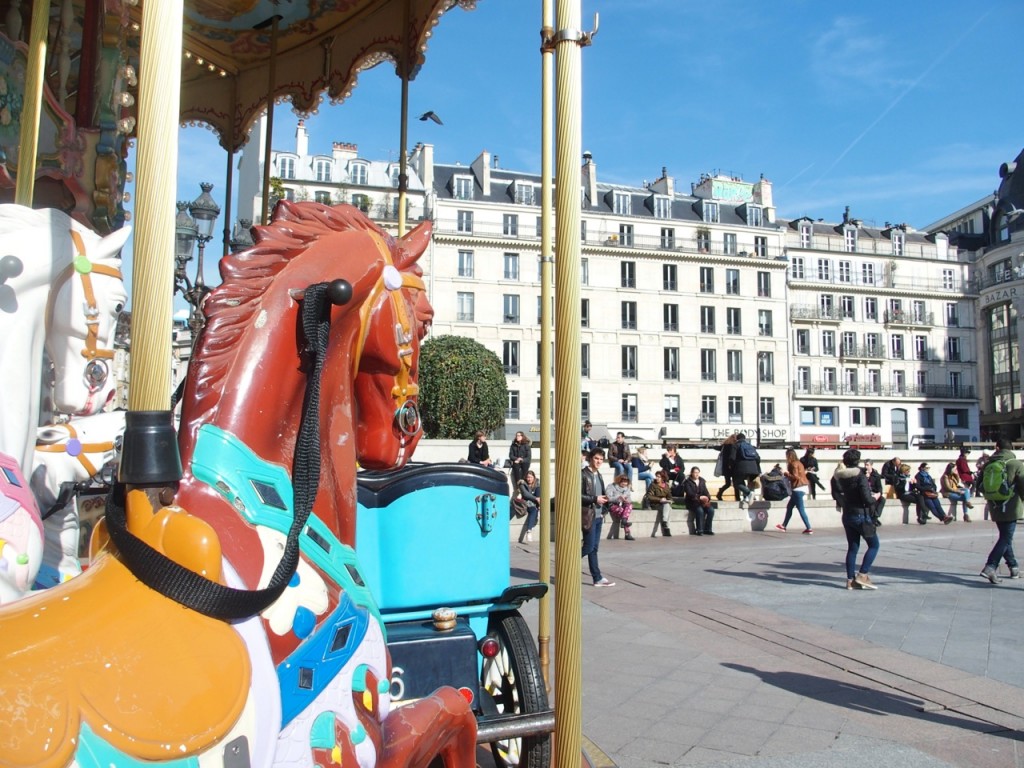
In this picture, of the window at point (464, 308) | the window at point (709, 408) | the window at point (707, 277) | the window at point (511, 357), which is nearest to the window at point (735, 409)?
the window at point (709, 408)

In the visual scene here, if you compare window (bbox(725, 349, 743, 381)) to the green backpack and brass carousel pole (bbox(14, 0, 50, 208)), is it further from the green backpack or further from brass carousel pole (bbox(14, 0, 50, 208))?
brass carousel pole (bbox(14, 0, 50, 208))

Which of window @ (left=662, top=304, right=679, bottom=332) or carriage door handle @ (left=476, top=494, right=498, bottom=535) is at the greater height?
window @ (left=662, top=304, right=679, bottom=332)

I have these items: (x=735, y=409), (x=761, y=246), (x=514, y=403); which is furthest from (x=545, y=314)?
(x=761, y=246)

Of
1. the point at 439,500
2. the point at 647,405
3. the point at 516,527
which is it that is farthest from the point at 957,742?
the point at 647,405

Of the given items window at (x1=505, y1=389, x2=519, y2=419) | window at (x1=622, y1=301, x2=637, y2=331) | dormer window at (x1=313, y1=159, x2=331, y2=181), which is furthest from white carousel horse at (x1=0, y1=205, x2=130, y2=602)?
window at (x1=622, y1=301, x2=637, y2=331)

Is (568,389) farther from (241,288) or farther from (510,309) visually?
(510,309)

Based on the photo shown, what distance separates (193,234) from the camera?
7203 mm

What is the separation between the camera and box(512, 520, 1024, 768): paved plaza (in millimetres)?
4434

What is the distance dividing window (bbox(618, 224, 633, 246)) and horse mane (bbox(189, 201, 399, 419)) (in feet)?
158

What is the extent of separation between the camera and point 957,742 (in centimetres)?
449

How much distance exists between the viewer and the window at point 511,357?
45.1m

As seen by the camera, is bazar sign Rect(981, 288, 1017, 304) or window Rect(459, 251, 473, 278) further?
bazar sign Rect(981, 288, 1017, 304)

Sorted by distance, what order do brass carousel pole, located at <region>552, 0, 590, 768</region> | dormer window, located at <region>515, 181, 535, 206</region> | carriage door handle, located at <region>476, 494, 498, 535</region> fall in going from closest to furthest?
brass carousel pole, located at <region>552, 0, 590, 768</region> → carriage door handle, located at <region>476, 494, 498, 535</region> → dormer window, located at <region>515, 181, 535, 206</region>

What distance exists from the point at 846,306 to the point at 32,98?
5748cm
